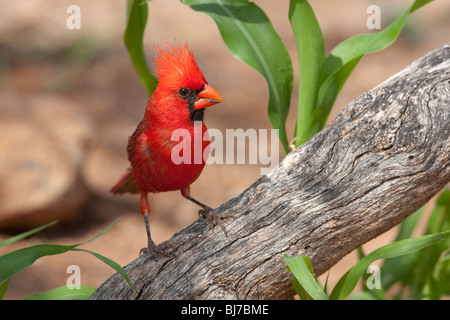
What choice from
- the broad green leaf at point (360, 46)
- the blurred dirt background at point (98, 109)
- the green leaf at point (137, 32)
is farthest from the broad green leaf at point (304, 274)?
the blurred dirt background at point (98, 109)

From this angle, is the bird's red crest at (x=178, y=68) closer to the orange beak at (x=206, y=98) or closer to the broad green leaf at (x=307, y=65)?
the orange beak at (x=206, y=98)

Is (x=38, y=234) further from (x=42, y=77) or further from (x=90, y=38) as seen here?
(x=90, y=38)

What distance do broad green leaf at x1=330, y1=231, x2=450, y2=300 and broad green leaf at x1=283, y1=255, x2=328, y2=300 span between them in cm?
25

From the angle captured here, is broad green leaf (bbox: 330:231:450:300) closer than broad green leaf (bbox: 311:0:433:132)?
Yes

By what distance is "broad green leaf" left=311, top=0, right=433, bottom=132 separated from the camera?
252 cm

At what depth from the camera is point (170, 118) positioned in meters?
2.05

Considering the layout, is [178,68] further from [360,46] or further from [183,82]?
[360,46]

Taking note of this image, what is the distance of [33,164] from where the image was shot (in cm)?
405

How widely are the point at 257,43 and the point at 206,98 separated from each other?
2.37 ft

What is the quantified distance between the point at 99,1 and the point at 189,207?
150 inches

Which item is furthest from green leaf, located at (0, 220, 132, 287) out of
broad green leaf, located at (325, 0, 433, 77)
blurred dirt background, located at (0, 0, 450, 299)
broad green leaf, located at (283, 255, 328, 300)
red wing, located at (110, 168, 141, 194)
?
blurred dirt background, located at (0, 0, 450, 299)

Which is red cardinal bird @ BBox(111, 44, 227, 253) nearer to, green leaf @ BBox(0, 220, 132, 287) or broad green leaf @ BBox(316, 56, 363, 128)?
green leaf @ BBox(0, 220, 132, 287)

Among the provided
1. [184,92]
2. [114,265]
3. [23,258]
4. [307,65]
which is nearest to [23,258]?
[23,258]
